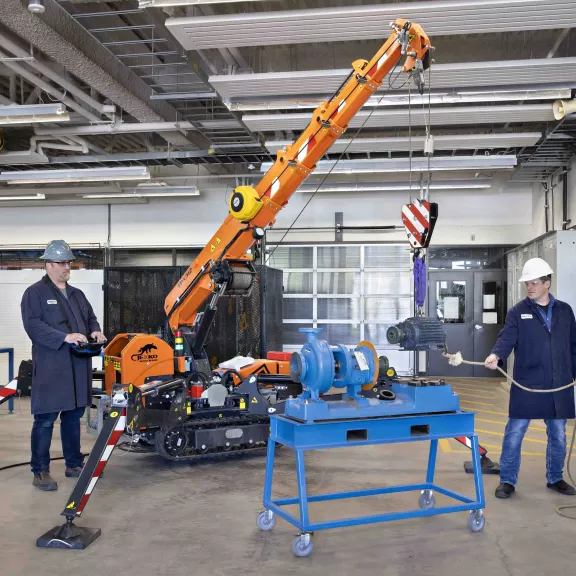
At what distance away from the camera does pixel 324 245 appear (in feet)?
44.0

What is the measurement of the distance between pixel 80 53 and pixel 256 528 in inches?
184

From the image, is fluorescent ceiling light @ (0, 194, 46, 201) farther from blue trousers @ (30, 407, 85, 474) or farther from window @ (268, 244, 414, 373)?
blue trousers @ (30, 407, 85, 474)

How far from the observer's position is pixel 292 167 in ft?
20.8

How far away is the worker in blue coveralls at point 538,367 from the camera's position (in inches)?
208

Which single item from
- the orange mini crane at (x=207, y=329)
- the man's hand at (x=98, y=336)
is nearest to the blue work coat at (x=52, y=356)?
the man's hand at (x=98, y=336)

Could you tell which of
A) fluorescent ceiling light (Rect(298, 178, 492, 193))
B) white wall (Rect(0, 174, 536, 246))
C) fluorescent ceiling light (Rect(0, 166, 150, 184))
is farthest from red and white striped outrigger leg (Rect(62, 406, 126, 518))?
white wall (Rect(0, 174, 536, 246))

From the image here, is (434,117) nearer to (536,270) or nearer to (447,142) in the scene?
(447,142)

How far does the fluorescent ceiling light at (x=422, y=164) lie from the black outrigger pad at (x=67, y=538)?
6.90 m

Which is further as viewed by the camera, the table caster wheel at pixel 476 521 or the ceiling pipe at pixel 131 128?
the ceiling pipe at pixel 131 128

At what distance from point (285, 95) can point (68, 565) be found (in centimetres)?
566

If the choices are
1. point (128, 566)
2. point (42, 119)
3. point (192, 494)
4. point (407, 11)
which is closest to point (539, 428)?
point (192, 494)

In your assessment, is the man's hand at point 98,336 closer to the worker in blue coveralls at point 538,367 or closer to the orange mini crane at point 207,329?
the orange mini crane at point 207,329

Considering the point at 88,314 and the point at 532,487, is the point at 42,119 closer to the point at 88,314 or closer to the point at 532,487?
the point at 88,314

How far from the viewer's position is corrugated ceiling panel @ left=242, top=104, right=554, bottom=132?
8273mm
